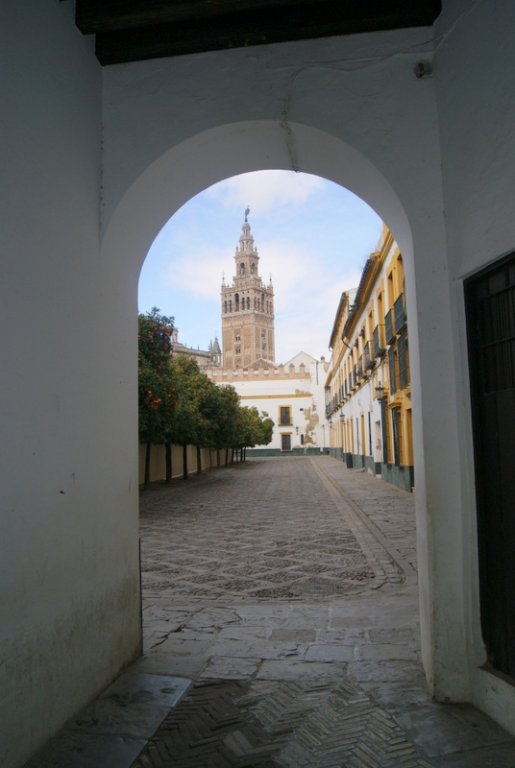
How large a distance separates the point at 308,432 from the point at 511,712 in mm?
51617

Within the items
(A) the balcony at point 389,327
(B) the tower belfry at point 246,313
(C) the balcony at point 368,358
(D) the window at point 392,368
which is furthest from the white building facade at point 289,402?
(B) the tower belfry at point 246,313

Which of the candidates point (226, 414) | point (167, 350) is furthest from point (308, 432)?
point (167, 350)

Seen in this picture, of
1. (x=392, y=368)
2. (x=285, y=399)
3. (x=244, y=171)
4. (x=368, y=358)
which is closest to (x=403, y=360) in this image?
(x=392, y=368)

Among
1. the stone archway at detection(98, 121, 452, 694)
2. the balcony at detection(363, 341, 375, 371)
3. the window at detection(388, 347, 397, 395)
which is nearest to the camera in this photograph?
the stone archway at detection(98, 121, 452, 694)

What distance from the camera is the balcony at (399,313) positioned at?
14651 millimetres

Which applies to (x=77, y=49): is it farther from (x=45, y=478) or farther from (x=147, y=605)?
(x=147, y=605)

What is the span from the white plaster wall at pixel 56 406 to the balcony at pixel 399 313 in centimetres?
1160

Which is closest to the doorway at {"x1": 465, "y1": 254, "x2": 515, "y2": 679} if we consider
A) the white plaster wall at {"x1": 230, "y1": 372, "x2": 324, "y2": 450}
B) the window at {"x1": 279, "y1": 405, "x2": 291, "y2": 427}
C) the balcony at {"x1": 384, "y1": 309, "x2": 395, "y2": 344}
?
the balcony at {"x1": 384, "y1": 309, "x2": 395, "y2": 344}

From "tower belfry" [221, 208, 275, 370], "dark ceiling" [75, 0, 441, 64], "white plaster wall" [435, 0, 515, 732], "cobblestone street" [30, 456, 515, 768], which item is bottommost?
"cobblestone street" [30, 456, 515, 768]

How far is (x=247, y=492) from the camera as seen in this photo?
56.7 feet

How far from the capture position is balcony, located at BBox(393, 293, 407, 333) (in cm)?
1465

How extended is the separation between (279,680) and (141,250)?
2.78 meters

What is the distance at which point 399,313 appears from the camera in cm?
1516

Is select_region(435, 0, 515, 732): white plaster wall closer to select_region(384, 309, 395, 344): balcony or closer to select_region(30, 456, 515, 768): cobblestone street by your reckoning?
select_region(30, 456, 515, 768): cobblestone street
